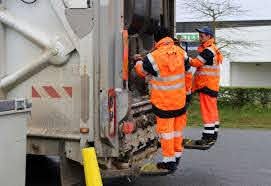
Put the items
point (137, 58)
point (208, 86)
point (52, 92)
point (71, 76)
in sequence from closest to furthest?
point (71, 76) < point (52, 92) < point (137, 58) < point (208, 86)

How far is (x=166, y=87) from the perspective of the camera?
6301mm

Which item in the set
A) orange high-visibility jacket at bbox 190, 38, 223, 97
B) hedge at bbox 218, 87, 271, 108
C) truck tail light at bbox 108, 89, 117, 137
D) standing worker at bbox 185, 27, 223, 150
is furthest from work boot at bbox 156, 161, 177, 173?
hedge at bbox 218, 87, 271, 108

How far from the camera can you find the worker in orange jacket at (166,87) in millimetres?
6246

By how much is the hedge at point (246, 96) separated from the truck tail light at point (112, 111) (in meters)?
10.7

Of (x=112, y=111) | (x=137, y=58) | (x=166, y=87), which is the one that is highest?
(x=137, y=58)

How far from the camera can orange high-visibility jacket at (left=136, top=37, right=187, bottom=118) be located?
6234 mm

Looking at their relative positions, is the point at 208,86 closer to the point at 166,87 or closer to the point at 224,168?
the point at 224,168

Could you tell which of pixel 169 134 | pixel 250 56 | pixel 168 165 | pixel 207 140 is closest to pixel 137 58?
pixel 169 134

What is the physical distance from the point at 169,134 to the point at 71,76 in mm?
1402

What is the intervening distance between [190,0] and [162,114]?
16058mm

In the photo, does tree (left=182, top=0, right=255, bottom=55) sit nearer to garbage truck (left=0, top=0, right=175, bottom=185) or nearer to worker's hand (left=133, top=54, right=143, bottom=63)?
worker's hand (left=133, top=54, right=143, bottom=63)

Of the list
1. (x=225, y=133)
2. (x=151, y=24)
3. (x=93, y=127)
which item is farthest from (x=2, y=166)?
(x=225, y=133)

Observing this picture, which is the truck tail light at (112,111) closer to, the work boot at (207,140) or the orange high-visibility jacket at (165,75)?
the orange high-visibility jacket at (165,75)

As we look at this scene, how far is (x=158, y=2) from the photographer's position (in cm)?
740
